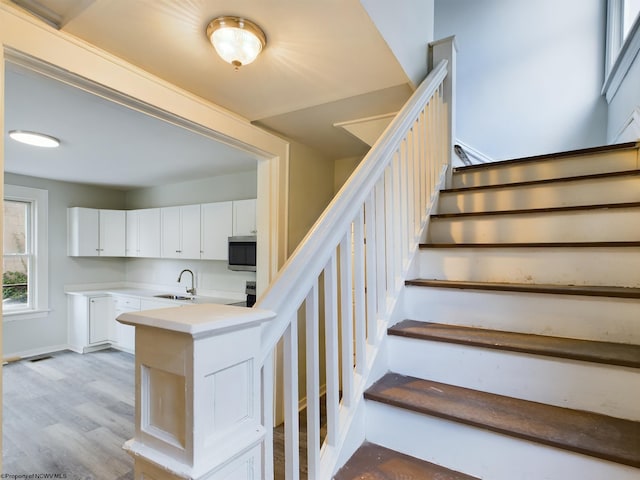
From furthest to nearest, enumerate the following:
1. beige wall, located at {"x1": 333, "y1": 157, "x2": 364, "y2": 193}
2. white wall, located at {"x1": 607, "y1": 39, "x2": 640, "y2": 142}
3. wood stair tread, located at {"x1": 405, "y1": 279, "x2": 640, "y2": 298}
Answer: beige wall, located at {"x1": 333, "y1": 157, "x2": 364, "y2": 193} → white wall, located at {"x1": 607, "y1": 39, "x2": 640, "y2": 142} → wood stair tread, located at {"x1": 405, "y1": 279, "x2": 640, "y2": 298}

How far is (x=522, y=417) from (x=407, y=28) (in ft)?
6.04

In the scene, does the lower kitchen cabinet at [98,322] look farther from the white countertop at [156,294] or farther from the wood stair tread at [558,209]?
the wood stair tread at [558,209]

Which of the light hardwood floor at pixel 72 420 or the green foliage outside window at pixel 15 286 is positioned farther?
the green foliage outside window at pixel 15 286

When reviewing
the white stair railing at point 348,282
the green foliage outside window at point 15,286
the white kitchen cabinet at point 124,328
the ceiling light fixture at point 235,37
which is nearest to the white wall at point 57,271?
the green foliage outside window at point 15,286

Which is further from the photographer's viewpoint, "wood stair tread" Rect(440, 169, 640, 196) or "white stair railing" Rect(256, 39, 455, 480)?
"wood stair tread" Rect(440, 169, 640, 196)

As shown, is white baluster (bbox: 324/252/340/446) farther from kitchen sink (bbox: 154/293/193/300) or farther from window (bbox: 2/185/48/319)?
window (bbox: 2/185/48/319)

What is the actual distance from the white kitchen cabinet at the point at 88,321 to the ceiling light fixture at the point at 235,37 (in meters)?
4.62

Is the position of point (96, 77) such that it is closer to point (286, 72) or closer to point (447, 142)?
point (286, 72)

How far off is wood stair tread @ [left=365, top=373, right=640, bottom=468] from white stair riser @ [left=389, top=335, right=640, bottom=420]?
30mm

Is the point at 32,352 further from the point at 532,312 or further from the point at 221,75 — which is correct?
the point at 532,312

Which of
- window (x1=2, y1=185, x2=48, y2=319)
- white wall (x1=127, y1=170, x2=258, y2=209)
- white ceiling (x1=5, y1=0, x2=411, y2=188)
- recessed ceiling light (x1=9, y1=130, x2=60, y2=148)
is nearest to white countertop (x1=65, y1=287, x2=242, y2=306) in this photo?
window (x1=2, y1=185, x2=48, y2=319)

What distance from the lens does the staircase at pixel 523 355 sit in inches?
38.5

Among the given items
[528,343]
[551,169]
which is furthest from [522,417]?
[551,169]

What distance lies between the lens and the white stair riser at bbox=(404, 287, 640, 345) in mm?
1201
